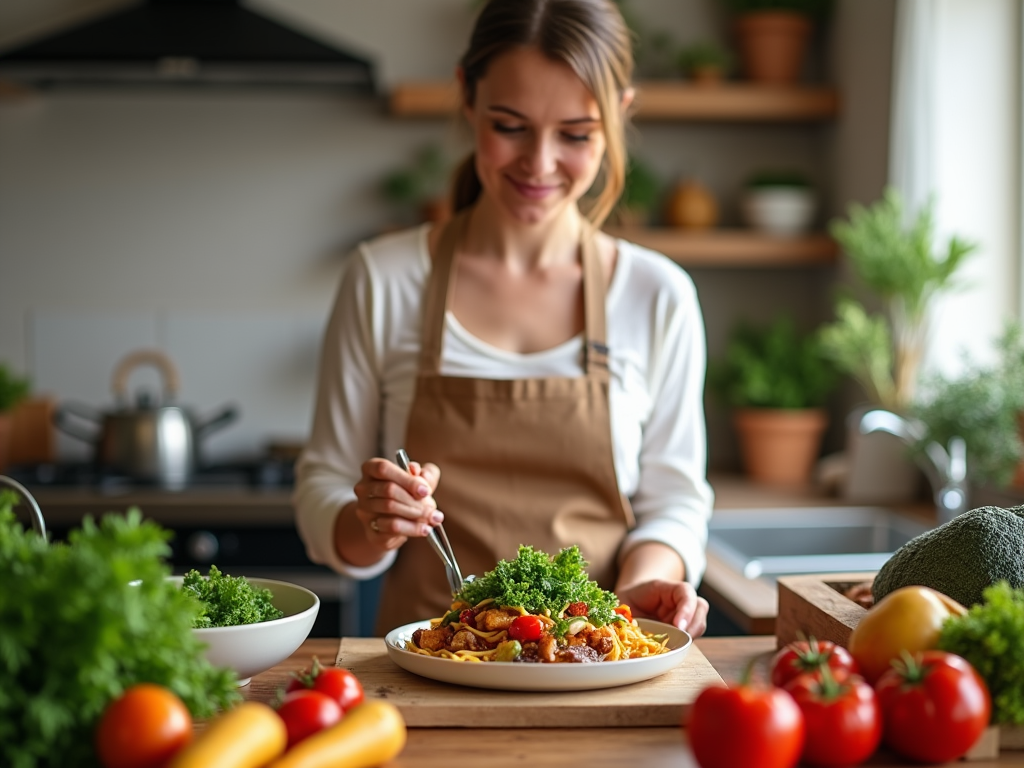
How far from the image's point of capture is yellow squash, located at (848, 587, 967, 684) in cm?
104

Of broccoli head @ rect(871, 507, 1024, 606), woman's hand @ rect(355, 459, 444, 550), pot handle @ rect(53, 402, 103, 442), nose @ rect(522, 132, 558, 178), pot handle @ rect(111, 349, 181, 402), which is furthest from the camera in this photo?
pot handle @ rect(111, 349, 181, 402)

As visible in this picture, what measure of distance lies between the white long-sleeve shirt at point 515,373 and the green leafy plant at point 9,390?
5.50 ft

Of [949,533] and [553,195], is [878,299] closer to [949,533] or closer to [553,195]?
[553,195]

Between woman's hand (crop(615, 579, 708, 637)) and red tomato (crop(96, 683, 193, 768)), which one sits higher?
red tomato (crop(96, 683, 193, 768))

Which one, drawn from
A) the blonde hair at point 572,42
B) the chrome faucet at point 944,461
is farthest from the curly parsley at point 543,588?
the chrome faucet at point 944,461

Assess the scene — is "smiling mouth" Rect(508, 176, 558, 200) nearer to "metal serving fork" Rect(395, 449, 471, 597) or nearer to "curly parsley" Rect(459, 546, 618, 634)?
"metal serving fork" Rect(395, 449, 471, 597)

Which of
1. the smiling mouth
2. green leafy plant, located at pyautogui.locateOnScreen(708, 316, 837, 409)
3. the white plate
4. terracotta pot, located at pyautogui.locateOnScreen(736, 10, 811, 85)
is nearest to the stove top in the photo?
green leafy plant, located at pyautogui.locateOnScreen(708, 316, 837, 409)

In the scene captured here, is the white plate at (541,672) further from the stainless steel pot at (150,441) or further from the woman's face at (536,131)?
the stainless steel pot at (150,441)

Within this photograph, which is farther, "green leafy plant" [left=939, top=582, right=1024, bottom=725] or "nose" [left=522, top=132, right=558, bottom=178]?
"nose" [left=522, top=132, right=558, bottom=178]

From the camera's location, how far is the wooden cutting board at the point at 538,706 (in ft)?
3.54

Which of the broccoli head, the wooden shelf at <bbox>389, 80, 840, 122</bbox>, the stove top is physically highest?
the wooden shelf at <bbox>389, 80, 840, 122</bbox>

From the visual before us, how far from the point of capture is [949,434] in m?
2.41

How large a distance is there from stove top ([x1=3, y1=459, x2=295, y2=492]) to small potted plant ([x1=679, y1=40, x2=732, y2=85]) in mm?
1544

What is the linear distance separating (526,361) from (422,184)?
183 centimetres
